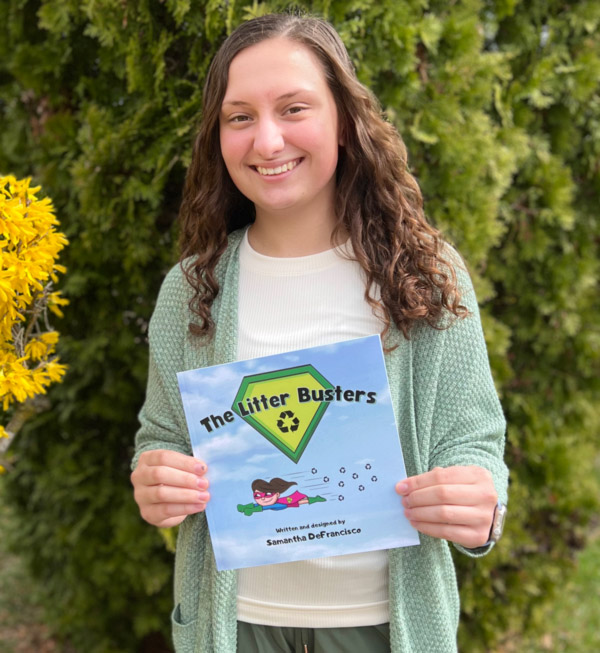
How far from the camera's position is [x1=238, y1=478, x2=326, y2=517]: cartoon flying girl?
1339 mm

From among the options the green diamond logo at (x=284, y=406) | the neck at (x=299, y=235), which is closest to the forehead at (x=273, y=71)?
the neck at (x=299, y=235)

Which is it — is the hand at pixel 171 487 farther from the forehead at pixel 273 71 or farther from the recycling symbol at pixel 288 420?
the forehead at pixel 273 71

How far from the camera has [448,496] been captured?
126cm

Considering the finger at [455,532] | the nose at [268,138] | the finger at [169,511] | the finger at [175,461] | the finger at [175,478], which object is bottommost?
the finger at [169,511]

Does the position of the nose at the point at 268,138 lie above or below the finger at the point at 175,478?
above

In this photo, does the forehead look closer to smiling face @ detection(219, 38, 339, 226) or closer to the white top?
smiling face @ detection(219, 38, 339, 226)

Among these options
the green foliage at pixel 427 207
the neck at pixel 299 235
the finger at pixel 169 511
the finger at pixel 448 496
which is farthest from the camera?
the green foliage at pixel 427 207

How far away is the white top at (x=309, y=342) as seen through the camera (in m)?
1.42

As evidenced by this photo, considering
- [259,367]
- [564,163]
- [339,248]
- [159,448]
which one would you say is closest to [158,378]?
[159,448]

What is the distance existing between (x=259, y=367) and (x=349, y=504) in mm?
324

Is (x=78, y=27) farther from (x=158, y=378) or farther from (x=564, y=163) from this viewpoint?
(x=564, y=163)

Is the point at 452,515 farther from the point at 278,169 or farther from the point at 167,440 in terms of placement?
the point at 278,169

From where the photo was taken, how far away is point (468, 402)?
1.39 metres

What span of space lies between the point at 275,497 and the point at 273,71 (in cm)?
84
